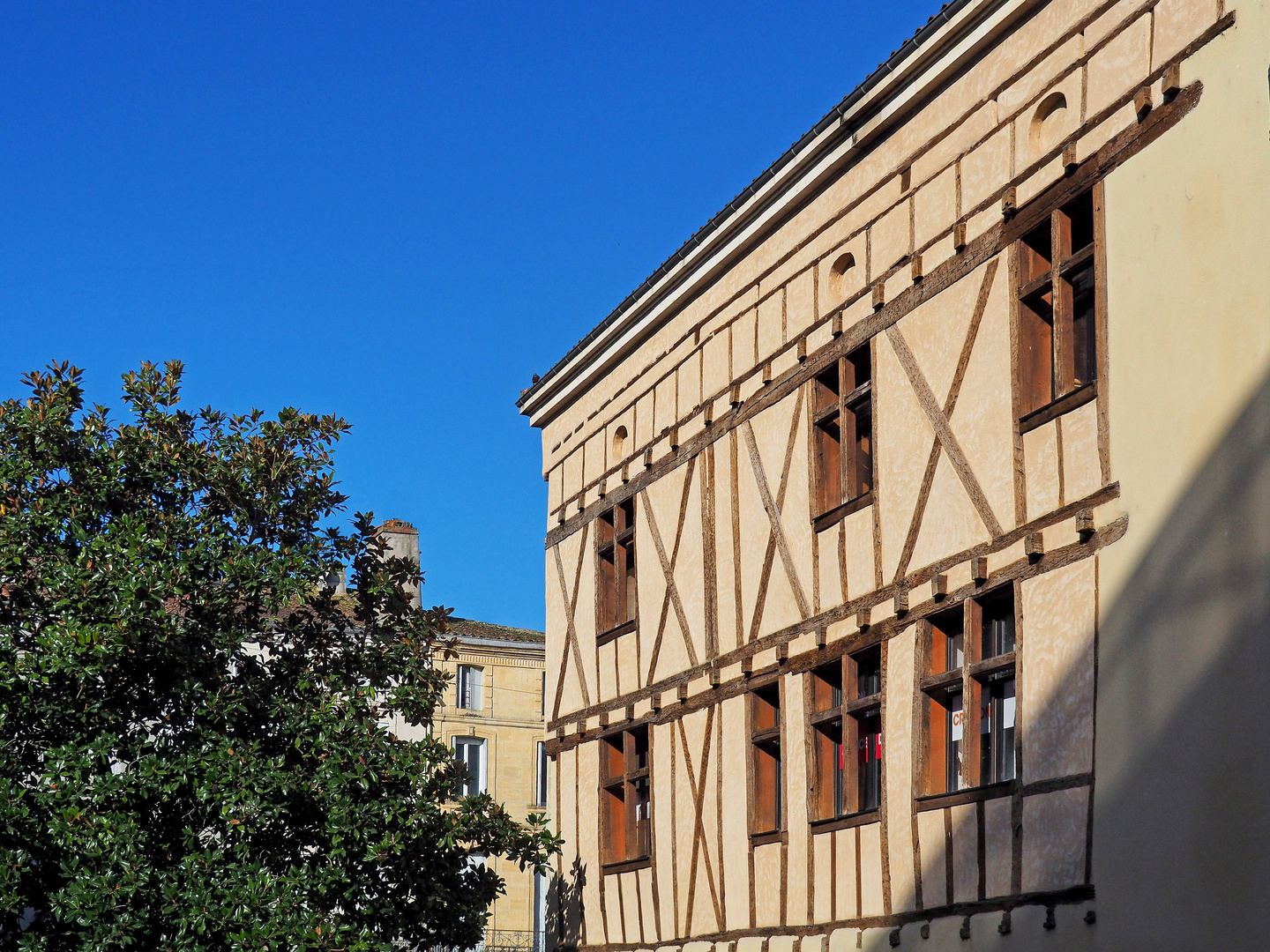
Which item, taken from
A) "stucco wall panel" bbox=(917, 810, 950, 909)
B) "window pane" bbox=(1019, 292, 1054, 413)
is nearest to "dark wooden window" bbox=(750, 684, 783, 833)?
"stucco wall panel" bbox=(917, 810, 950, 909)

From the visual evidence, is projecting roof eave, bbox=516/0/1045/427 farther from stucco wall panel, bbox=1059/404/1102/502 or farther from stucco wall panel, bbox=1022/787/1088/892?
stucco wall panel, bbox=1022/787/1088/892

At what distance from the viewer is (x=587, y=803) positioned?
18.0 m

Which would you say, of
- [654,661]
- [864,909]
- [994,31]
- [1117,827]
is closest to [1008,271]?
[994,31]

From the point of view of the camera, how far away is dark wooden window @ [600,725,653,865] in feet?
55.7

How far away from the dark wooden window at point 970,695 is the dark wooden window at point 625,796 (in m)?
4.79

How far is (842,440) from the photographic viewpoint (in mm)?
13891

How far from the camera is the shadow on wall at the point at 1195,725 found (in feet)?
30.4

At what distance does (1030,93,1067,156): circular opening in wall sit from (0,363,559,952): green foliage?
21.5 ft

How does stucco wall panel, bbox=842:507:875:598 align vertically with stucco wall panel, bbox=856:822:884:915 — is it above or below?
above

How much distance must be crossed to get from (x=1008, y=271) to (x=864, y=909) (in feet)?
15.6

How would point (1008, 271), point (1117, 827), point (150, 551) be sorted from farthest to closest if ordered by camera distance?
point (150, 551) → point (1008, 271) → point (1117, 827)

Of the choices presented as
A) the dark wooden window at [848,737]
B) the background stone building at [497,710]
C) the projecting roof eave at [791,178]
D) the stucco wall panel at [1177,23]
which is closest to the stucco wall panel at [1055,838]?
the dark wooden window at [848,737]

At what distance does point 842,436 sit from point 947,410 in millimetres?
1578

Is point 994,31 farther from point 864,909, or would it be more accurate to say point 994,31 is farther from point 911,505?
point 864,909
